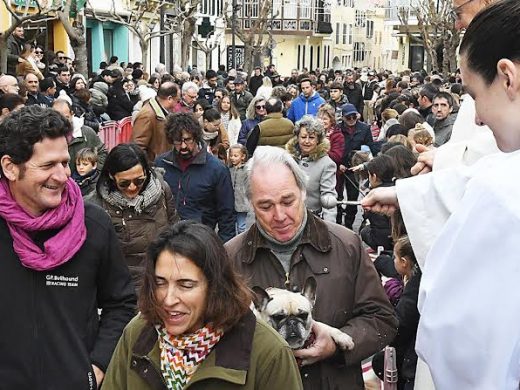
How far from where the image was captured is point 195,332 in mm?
3020

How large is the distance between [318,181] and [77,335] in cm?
565

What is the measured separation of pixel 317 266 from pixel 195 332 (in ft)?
2.63

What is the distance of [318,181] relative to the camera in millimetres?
9242

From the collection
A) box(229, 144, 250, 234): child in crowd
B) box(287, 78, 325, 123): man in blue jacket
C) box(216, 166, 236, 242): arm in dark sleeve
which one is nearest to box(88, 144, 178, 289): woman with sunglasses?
box(216, 166, 236, 242): arm in dark sleeve

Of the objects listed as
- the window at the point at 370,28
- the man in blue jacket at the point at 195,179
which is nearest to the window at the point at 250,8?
the window at the point at 370,28

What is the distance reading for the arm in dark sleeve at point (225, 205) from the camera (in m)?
7.76

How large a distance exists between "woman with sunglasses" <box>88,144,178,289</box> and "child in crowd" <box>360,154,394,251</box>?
196 centimetres

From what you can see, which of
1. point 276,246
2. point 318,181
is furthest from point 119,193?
point 318,181

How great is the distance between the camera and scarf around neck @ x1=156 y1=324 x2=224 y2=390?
2943 millimetres

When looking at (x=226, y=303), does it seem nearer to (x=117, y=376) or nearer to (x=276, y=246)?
(x=117, y=376)

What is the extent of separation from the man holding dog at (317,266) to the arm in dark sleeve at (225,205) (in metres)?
3.96

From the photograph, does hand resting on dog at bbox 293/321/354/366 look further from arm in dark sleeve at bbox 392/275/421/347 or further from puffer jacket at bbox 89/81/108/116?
puffer jacket at bbox 89/81/108/116

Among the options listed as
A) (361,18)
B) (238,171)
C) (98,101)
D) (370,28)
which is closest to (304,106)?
(98,101)

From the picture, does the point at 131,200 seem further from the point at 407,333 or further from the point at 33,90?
the point at 33,90
